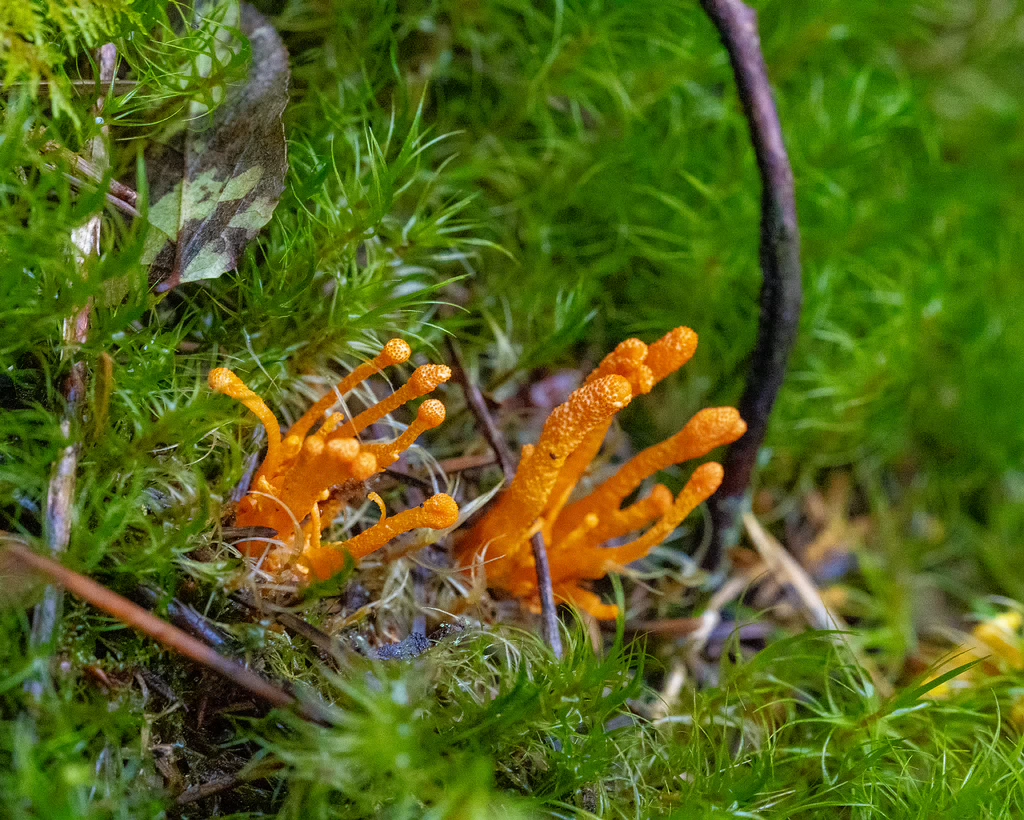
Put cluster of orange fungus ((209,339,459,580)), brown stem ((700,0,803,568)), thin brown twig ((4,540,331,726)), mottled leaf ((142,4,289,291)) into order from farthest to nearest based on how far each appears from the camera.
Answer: brown stem ((700,0,803,568)) → mottled leaf ((142,4,289,291)) → cluster of orange fungus ((209,339,459,580)) → thin brown twig ((4,540,331,726))

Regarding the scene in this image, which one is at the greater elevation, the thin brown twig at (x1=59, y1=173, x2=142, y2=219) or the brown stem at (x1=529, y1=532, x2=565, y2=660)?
the thin brown twig at (x1=59, y1=173, x2=142, y2=219)

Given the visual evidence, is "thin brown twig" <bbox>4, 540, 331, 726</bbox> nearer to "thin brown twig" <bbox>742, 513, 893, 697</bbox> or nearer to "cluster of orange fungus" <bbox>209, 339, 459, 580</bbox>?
"cluster of orange fungus" <bbox>209, 339, 459, 580</bbox>

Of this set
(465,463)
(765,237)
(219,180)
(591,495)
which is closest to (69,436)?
(219,180)

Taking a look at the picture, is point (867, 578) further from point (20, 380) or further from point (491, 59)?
point (20, 380)

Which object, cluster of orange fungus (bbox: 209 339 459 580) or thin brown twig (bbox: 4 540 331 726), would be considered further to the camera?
cluster of orange fungus (bbox: 209 339 459 580)

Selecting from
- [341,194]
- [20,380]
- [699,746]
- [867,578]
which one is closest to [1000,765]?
[699,746]

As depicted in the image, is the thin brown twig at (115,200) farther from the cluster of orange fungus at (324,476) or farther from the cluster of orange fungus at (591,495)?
the cluster of orange fungus at (591,495)

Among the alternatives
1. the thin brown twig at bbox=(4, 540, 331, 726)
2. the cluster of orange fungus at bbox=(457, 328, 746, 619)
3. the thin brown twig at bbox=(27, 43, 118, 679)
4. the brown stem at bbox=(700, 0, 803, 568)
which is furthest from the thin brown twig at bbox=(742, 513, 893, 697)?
the thin brown twig at bbox=(27, 43, 118, 679)

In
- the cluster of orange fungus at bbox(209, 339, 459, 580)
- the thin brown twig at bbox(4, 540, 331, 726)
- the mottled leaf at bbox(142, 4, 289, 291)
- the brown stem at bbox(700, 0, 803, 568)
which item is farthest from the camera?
the brown stem at bbox(700, 0, 803, 568)
